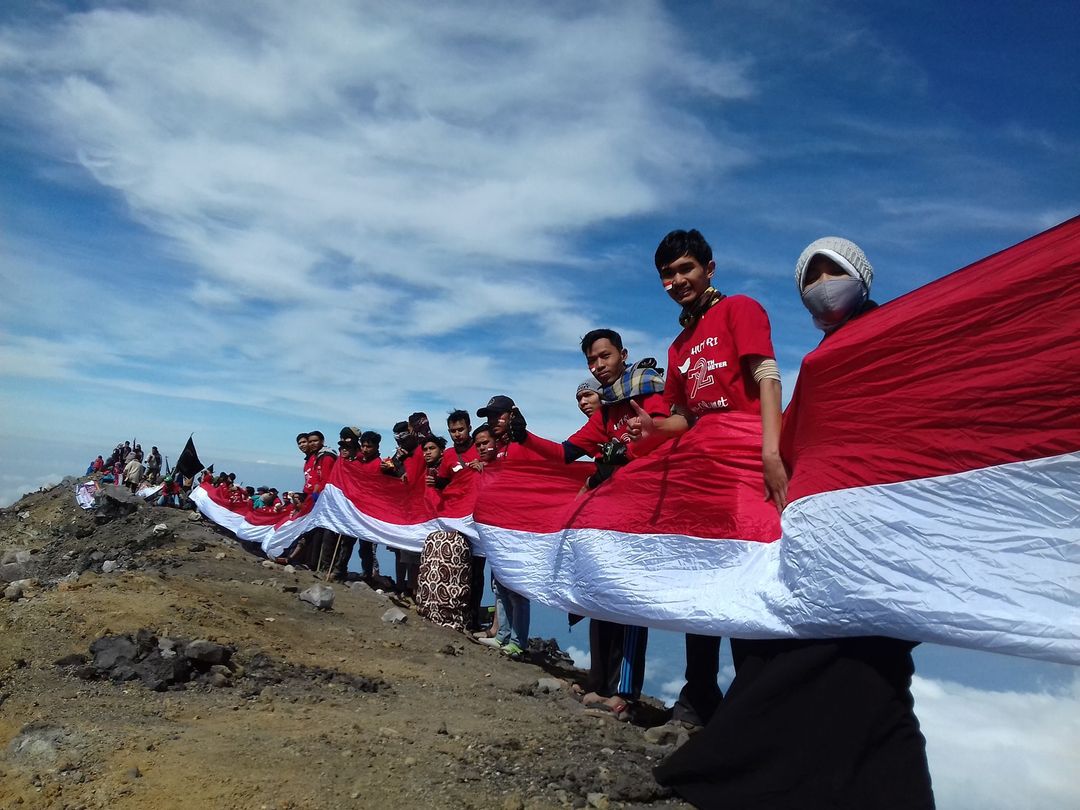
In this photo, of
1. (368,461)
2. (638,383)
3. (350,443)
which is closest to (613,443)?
(638,383)

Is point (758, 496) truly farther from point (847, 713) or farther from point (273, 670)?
point (273, 670)

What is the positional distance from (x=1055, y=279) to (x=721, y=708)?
1.89 m

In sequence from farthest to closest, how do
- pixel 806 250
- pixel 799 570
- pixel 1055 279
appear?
pixel 806 250
pixel 799 570
pixel 1055 279

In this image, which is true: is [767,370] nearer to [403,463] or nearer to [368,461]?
[403,463]

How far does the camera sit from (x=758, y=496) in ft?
11.5

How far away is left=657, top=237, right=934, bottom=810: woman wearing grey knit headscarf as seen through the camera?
2.55 meters

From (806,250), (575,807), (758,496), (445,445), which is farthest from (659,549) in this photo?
(445,445)

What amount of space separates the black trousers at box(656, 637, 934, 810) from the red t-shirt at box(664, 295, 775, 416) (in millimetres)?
1332

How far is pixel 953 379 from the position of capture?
262 centimetres

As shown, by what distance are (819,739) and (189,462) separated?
2529 cm

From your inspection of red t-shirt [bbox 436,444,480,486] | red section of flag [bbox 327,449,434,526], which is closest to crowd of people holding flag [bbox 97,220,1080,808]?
red t-shirt [bbox 436,444,480,486]

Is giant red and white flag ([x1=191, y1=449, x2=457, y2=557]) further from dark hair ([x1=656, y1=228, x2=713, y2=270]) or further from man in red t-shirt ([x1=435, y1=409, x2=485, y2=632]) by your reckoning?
dark hair ([x1=656, y1=228, x2=713, y2=270])

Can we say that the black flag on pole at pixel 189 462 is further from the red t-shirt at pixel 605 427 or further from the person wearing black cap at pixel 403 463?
the red t-shirt at pixel 605 427

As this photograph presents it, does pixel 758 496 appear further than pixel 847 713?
Yes
